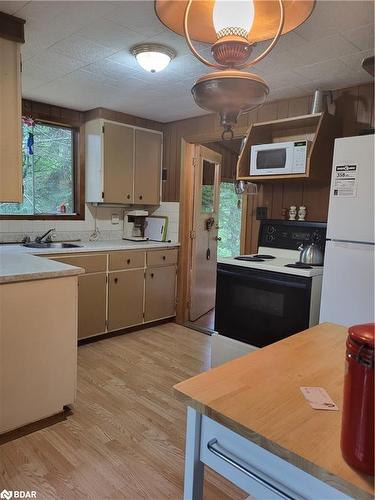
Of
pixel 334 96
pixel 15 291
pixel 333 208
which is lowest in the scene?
pixel 15 291

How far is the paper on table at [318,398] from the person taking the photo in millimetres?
826

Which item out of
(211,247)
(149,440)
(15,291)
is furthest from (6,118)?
(211,247)

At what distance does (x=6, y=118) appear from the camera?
6.59 ft

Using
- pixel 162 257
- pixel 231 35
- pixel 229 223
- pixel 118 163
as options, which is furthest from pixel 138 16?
pixel 229 223

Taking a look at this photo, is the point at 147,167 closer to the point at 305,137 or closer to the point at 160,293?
the point at 160,293

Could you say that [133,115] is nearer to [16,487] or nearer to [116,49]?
[116,49]

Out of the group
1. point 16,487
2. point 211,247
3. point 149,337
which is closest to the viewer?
point 16,487

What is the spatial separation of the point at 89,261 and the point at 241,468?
2741 mm

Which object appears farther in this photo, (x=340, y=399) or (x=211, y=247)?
(x=211, y=247)

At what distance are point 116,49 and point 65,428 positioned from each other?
2280mm

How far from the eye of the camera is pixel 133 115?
3959mm

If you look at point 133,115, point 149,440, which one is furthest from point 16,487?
point 133,115

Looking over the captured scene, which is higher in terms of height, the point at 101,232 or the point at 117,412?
the point at 101,232

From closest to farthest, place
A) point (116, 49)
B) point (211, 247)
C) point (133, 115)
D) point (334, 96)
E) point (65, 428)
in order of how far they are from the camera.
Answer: point (65, 428) < point (116, 49) < point (334, 96) < point (133, 115) < point (211, 247)
